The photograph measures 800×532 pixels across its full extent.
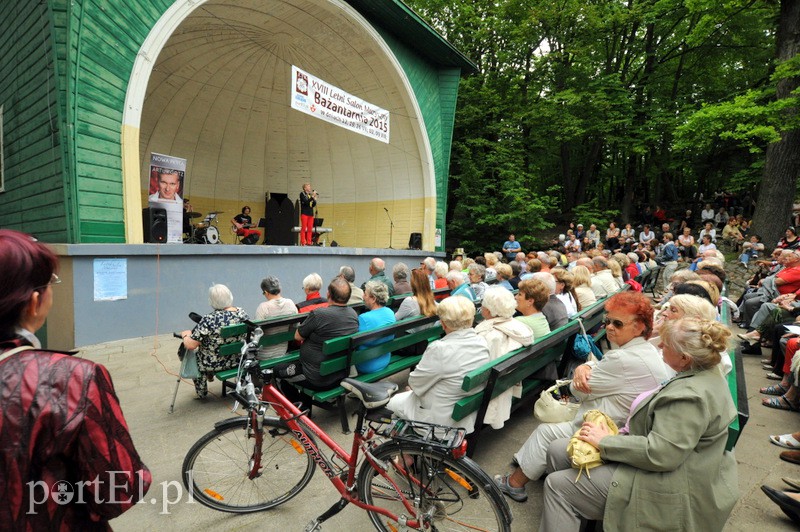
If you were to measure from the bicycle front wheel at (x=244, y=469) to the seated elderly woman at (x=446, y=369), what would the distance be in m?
0.74

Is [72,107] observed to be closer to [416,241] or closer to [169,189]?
[169,189]

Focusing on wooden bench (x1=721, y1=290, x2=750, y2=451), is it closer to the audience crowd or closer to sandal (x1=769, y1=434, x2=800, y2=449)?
the audience crowd

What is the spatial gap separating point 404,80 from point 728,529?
1181 cm

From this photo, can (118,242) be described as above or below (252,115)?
below

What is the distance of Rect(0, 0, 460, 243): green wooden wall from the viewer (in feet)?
18.7

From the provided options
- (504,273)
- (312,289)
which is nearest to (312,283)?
(312,289)

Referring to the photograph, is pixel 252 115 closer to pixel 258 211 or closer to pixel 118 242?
pixel 258 211

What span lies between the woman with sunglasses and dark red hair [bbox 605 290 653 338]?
2.40 metres

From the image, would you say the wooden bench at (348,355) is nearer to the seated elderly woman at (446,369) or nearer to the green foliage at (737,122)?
the seated elderly woman at (446,369)

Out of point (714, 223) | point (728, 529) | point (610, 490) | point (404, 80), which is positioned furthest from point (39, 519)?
point (714, 223)

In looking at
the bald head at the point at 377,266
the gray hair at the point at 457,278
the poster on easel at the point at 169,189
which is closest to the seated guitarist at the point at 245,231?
the poster on easel at the point at 169,189

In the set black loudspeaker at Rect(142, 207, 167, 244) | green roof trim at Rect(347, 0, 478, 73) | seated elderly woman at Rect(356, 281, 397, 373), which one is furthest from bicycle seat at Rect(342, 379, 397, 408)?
green roof trim at Rect(347, 0, 478, 73)

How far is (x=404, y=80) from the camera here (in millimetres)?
11594

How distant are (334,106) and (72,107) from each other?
4.14 m
